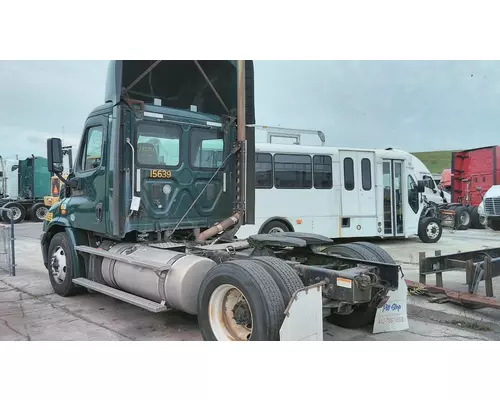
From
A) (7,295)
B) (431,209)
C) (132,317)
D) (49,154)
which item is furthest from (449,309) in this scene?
(431,209)

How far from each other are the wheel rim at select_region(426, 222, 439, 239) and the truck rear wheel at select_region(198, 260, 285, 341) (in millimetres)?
10557

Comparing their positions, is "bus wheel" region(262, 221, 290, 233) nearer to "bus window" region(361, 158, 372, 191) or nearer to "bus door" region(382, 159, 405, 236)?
"bus window" region(361, 158, 372, 191)

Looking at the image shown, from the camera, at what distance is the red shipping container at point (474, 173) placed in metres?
18.0

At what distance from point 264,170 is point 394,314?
7.14 m

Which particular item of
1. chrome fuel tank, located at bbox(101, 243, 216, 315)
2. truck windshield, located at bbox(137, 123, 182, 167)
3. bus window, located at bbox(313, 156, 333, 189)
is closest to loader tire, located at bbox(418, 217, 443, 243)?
bus window, located at bbox(313, 156, 333, 189)

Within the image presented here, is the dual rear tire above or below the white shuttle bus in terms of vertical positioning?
below

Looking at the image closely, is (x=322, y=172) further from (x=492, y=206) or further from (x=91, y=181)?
(x=91, y=181)

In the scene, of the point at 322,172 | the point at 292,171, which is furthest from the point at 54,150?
the point at 322,172

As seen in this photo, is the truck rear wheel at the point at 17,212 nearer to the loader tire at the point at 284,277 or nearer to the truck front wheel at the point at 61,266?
the truck front wheel at the point at 61,266

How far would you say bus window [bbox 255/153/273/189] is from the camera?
36.6 ft

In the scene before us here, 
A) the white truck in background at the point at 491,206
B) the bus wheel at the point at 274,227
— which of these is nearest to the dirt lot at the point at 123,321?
the white truck in background at the point at 491,206

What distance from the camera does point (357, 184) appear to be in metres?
12.0

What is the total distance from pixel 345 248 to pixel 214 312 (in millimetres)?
1778

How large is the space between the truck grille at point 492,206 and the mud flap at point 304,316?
872 cm
